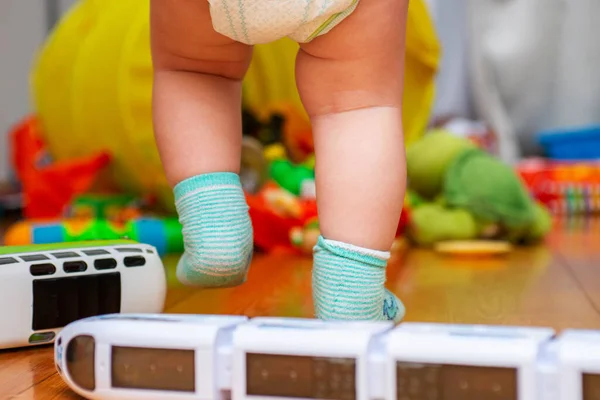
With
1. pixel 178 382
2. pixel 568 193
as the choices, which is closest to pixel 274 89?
pixel 568 193

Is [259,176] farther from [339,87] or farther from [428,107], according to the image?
[339,87]

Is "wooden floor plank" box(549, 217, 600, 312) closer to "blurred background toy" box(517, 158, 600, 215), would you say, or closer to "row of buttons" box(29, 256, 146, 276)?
"blurred background toy" box(517, 158, 600, 215)

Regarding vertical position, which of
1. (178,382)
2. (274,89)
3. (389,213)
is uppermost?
(274,89)

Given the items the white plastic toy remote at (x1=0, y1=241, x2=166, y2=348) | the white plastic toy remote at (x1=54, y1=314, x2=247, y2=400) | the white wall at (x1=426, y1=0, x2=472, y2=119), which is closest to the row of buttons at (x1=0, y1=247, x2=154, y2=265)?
the white plastic toy remote at (x1=0, y1=241, x2=166, y2=348)

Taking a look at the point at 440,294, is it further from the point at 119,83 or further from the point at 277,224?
the point at 119,83

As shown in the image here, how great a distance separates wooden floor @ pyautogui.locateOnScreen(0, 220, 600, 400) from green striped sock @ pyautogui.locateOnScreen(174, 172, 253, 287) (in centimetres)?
15

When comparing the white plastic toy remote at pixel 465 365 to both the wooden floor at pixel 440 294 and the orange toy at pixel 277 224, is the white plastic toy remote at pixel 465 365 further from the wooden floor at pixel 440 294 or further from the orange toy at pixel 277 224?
the orange toy at pixel 277 224

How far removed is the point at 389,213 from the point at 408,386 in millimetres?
235

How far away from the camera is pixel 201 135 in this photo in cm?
80

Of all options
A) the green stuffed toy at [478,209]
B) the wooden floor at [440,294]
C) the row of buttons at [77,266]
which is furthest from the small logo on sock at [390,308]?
the green stuffed toy at [478,209]

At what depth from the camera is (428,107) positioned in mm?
1903

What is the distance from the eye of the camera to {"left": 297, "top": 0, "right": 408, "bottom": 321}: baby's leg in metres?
0.70

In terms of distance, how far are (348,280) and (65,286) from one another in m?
0.25

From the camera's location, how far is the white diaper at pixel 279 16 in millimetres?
696
